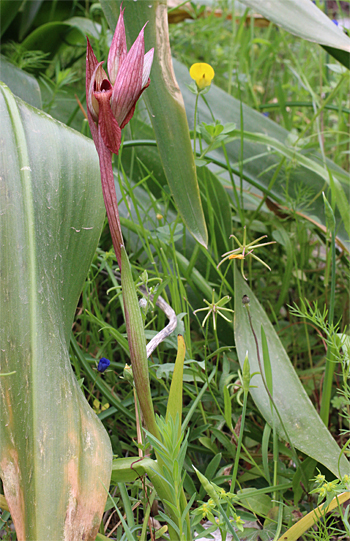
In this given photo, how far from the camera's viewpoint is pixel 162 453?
446 millimetres

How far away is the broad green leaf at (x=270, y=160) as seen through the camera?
1.00 metres

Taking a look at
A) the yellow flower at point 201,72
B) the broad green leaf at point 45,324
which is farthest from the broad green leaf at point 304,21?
the broad green leaf at point 45,324

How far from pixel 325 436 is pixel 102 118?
1.64 ft

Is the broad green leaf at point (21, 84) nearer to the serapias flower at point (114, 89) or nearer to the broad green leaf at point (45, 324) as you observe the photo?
the broad green leaf at point (45, 324)

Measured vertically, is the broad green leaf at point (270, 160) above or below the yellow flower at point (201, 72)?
below

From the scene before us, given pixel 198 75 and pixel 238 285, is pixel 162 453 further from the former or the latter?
pixel 198 75

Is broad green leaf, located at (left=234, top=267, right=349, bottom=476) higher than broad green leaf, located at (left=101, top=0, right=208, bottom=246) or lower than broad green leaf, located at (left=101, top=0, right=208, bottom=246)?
lower

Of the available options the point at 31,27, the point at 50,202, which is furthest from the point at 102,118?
the point at 31,27

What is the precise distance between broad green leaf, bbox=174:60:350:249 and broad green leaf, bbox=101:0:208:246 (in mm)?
301

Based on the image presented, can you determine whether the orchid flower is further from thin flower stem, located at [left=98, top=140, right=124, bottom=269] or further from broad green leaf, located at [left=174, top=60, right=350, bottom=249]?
broad green leaf, located at [left=174, top=60, right=350, bottom=249]

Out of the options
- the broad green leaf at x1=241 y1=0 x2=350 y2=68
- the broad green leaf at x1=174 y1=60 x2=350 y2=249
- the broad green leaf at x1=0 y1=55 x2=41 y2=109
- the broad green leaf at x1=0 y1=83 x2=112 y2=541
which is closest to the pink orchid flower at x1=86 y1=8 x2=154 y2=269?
the broad green leaf at x1=0 y1=83 x2=112 y2=541

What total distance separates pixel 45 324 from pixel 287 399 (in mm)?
369

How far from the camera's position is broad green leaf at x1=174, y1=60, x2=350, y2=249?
100 centimetres

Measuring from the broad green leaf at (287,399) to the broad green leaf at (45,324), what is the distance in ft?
0.89
